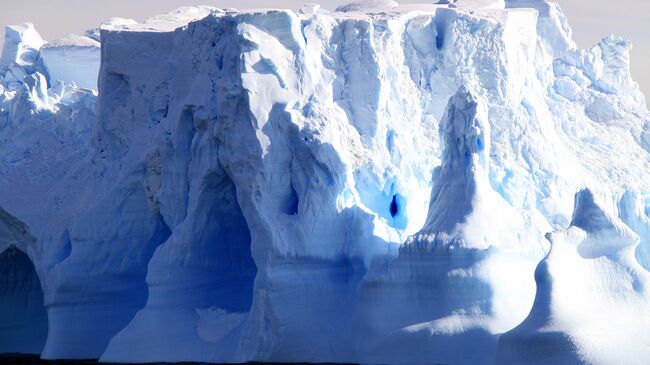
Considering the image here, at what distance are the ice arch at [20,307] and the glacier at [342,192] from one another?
1591 mm

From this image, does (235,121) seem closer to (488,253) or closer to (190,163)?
(190,163)

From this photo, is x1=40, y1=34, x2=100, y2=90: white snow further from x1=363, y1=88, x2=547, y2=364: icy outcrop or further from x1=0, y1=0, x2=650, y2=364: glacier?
x1=363, y1=88, x2=547, y2=364: icy outcrop

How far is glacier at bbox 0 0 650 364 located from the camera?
921 inches

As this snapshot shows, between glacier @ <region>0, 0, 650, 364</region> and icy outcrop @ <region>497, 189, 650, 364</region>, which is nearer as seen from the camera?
icy outcrop @ <region>497, 189, 650, 364</region>

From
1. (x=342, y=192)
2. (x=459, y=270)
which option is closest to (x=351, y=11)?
(x=342, y=192)

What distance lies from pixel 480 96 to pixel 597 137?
3.16m

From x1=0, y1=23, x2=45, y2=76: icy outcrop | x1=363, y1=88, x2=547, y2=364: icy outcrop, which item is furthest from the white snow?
x1=363, y1=88, x2=547, y2=364: icy outcrop

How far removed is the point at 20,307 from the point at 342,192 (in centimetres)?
944

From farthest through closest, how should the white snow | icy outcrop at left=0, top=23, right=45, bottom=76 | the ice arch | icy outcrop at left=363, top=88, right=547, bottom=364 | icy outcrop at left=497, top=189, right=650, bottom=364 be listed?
1. icy outcrop at left=0, top=23, right=45, bottom=76
2. the white snow
3. the ice arch
4. icy outcrop at left=363, top=88, right=547, bottom=364
5. icy outcrop at left=497, top=189, right=650, bottom=364

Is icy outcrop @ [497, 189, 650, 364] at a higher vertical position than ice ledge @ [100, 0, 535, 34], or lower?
lower

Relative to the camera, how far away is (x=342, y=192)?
2495 cm

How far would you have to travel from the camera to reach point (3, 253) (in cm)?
3122

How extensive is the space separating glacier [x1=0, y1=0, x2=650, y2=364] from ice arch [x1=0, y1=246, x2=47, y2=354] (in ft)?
5.22

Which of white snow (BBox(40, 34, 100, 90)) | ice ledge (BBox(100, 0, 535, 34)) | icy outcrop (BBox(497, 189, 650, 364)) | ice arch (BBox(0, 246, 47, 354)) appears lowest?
ice arch (BBox(0, 246, 47, 354))
